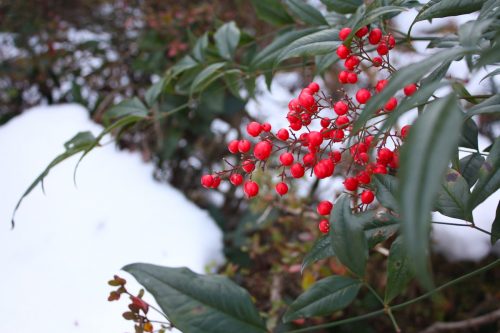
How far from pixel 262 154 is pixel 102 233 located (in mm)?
721

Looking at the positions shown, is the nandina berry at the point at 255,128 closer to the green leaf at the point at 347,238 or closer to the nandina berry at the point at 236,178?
the nandina berry at the point at 236,178

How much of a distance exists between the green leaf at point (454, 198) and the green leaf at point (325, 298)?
16 centimetres

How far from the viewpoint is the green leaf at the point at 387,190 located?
632 mm

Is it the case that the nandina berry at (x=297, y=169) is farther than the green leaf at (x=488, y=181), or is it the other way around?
the nandina berry at (x=297, y=169)

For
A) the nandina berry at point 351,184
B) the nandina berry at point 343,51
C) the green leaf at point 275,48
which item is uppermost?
the green leaf at point 275,48

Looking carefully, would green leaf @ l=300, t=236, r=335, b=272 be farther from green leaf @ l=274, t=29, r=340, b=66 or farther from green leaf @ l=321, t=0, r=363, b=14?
green leaf @ l=321, t=0, r=363, b=14

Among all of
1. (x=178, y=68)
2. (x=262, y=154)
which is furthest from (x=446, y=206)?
(x=178, y=68)

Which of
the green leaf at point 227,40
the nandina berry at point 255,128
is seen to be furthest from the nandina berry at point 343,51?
the green leaf at point 227,40

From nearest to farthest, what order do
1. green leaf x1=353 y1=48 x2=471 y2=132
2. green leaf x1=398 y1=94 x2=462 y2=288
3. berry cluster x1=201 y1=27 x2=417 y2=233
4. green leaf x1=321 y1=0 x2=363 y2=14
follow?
green leaf x1=398 y1=94 x2=462 y2=288
green leaf x1=353 y1=48 x2=471 y2=132
berry cluster x1=201 y1=27 x2=417 y2=233
green leaf x1=321 y1=0 x2=363 y2=14

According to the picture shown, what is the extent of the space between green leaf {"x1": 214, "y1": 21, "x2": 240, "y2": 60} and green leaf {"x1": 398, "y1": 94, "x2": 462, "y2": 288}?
2.70ft

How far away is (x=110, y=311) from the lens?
988 millimetres

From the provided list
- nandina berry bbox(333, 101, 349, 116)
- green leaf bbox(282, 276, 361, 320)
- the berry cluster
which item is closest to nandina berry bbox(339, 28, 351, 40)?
the berry cluster

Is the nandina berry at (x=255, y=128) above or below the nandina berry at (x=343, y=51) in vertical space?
below

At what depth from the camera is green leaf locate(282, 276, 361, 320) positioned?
0.68m
